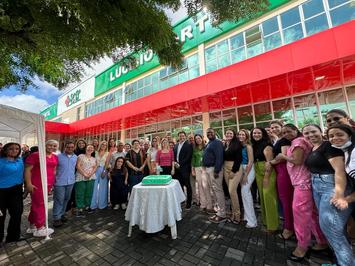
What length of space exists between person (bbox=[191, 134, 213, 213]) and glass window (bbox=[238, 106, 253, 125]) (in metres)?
6.21

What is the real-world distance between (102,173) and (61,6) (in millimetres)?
3955

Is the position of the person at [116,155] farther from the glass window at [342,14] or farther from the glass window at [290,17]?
the glass window at [342,14]

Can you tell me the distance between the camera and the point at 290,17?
8469 mm

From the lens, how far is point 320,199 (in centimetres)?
202

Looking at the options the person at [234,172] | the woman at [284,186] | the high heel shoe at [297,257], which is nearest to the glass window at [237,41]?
the person at [234,172]

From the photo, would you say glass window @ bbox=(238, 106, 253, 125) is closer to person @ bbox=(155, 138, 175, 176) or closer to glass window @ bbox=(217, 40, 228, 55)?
glass window @ bbox=(217, 40, 228, 55)

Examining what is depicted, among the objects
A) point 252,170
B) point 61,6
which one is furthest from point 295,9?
point 61,6

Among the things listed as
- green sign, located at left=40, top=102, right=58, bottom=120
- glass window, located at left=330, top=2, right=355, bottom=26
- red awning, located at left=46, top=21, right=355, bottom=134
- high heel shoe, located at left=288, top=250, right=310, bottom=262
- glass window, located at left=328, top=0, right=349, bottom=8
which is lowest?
high heel shoe, located at left=288, top=250, right=310, bottom=262

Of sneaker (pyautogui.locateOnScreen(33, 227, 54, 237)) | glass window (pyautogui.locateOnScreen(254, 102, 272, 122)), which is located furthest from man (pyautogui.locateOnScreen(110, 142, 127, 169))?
glass window (pyautogui.locateOnScreen(254, 102, 272, 122))

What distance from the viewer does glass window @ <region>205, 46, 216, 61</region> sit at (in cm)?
1102

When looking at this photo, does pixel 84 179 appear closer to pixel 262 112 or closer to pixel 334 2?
pixel 262 112

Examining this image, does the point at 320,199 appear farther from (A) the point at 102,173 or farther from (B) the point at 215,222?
(A) the point at 102,173

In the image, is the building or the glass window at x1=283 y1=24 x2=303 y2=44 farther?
the glass window at x1=283 y1=24 x2=303 y2=44

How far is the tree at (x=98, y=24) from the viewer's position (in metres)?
1.50
